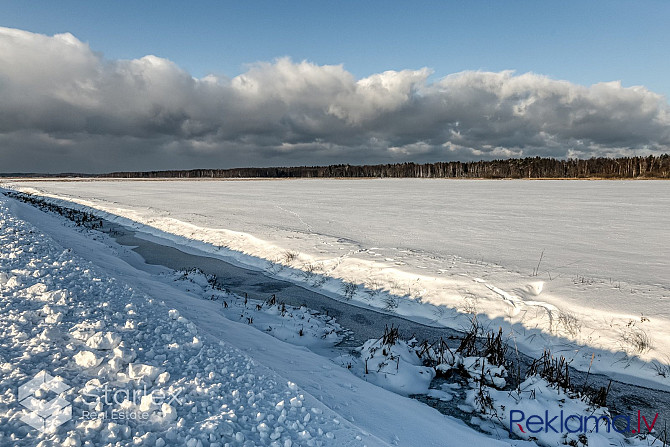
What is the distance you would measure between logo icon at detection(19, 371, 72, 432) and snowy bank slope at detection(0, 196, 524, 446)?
0.02 meters

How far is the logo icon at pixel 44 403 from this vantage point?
2.78 m

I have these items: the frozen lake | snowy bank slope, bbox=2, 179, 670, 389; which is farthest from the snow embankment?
the frozen lake

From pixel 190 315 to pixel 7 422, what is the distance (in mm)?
3350

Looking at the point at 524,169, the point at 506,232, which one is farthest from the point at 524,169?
the point at 506,232

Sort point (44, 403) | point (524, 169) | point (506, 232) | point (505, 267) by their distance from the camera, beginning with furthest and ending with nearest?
1. point (524, 169)
2. point (506, 232)
3. point (505, 267)
4. point (44, 403)

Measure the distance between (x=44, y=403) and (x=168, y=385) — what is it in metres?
0.94

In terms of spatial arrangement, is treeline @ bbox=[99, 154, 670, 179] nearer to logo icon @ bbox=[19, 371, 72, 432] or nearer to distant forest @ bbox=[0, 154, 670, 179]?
distant forest @ bbox=[0, 154, 670, 179]

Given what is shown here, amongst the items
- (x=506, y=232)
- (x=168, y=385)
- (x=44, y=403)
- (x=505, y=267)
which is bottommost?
(x=505, y=267)

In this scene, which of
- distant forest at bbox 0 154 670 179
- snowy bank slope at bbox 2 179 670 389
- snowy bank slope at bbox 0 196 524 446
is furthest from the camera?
distant forest at bbox 0 154 670 179

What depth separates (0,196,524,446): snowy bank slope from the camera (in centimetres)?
288

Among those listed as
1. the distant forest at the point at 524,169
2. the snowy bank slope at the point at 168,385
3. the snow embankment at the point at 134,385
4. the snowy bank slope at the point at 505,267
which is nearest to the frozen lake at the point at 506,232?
the snowy bank slope at the point at 505,267

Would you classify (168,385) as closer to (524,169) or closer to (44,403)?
(44,403)

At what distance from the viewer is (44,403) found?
294cm

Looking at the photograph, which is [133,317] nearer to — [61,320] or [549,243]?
[61,320]
